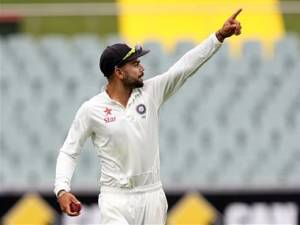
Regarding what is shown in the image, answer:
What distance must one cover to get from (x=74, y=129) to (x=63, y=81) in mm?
5657

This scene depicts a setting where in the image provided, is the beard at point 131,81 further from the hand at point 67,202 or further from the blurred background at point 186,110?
the blurred background at point 186,110

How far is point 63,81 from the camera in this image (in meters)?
11.1

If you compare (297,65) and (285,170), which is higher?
(297,65)

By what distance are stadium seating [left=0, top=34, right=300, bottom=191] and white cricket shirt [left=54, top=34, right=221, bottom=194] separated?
16.6 ft

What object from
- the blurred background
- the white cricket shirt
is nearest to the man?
the white cricket shirt

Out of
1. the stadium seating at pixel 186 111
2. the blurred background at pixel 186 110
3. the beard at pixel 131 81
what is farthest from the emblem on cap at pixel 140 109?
the stadium seating at pixel 186 111

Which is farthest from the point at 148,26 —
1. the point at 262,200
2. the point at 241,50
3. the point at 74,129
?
the point at 74,129

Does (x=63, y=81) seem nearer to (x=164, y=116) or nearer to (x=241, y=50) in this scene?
(x=164, y=116)

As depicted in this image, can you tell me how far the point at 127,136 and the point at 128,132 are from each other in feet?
0.06

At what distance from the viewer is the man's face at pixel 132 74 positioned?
5.42 meters

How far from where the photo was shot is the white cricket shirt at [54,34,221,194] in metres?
5.38

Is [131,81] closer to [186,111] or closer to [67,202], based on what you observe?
[67,202]

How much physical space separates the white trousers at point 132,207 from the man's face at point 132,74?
50 centimetres

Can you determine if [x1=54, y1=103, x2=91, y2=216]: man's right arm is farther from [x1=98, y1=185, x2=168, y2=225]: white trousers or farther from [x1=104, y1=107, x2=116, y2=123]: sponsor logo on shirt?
[x1=98, y1=185, x2=168, y2=225]: white trousers
